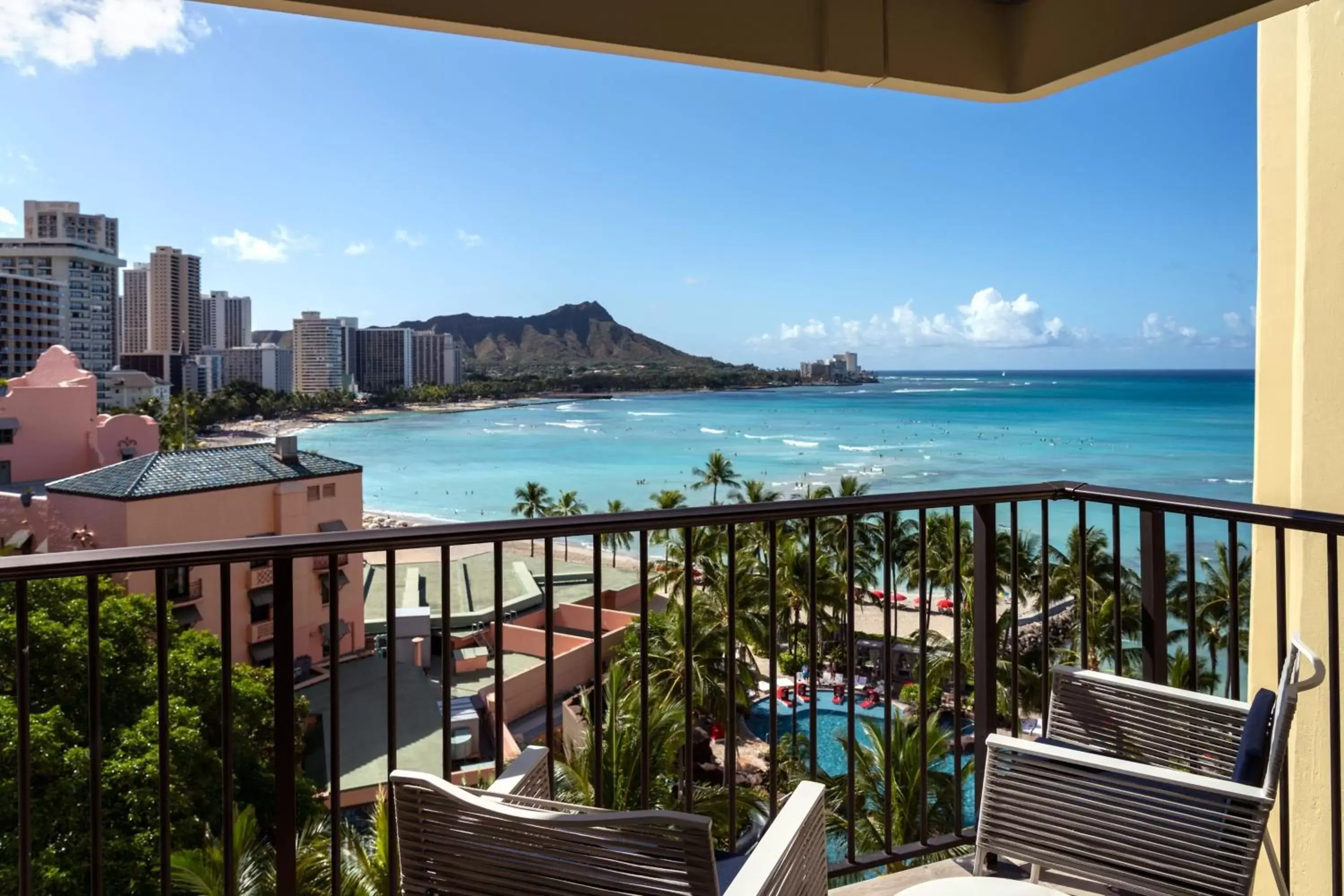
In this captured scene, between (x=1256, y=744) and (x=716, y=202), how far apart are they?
61.8 meters

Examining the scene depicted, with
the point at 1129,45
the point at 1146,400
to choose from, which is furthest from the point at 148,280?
the point at 1146,400

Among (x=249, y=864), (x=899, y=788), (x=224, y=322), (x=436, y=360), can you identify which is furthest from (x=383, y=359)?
(x=899, y=788)

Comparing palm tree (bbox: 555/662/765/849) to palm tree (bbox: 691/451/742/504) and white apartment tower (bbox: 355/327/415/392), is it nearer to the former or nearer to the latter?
palm tree (bbox: 691/451/742/504)

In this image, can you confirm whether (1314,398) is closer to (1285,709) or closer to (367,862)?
(1285,709)

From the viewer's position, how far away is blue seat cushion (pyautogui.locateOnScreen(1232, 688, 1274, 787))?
1.61 metres

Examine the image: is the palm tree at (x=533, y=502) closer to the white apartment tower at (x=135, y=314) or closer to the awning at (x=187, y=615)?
the awning at (x=187, y=615)

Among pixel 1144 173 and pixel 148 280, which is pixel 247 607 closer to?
pixel 148 280

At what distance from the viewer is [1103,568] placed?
2403 centimetres

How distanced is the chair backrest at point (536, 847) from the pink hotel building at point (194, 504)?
23798 millimetres

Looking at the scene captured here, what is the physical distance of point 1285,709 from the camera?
5.14 feet

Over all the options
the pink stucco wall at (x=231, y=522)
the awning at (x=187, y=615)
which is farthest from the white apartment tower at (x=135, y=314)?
the awning at (x=187, y=615)

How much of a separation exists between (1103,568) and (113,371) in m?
51.3

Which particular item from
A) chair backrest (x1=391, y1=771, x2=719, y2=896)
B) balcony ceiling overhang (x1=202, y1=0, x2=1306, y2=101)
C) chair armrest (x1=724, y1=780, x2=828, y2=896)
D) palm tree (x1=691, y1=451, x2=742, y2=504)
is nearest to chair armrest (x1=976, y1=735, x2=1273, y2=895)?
chair armrest (x1=724, y1=780, x2=828, y2=896)

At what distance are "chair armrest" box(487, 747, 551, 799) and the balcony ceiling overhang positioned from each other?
1.79 m
